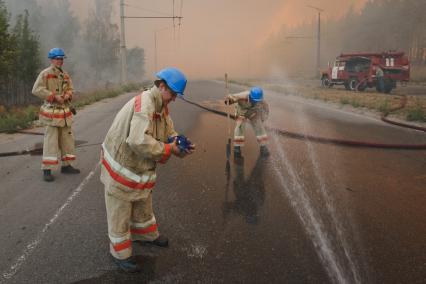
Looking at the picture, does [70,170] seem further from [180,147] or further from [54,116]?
[180,147]

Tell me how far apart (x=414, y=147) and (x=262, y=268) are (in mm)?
5775

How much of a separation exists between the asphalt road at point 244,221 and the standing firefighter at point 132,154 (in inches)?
12.2

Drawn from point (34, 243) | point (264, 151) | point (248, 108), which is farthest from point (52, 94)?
point (264, 151)

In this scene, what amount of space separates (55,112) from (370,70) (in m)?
21.5

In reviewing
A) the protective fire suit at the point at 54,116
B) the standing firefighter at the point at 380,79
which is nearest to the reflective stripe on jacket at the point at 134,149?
the protective fire suit at the point at 54,116

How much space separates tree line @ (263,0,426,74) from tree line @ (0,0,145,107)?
21.7 meters

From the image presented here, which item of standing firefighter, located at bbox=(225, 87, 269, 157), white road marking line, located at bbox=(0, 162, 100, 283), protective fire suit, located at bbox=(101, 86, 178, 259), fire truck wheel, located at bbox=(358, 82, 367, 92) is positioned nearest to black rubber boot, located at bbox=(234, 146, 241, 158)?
standing firefighter, located at bbox=(225, 87, 269, 157)

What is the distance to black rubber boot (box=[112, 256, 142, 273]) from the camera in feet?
9.78

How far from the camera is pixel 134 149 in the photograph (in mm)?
2785

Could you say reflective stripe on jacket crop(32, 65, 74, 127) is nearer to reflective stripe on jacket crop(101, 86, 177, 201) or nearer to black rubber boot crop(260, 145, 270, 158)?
reflective stripe on jacket crop(101, 86, 177, 201)

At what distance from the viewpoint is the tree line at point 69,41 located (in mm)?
23672

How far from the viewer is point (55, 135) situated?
5.41 metres

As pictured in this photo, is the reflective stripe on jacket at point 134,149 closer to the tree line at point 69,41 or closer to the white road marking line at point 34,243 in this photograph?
the white road marking line at point 34,243

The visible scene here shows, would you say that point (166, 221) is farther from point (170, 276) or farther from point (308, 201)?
→ point (308, 201)
